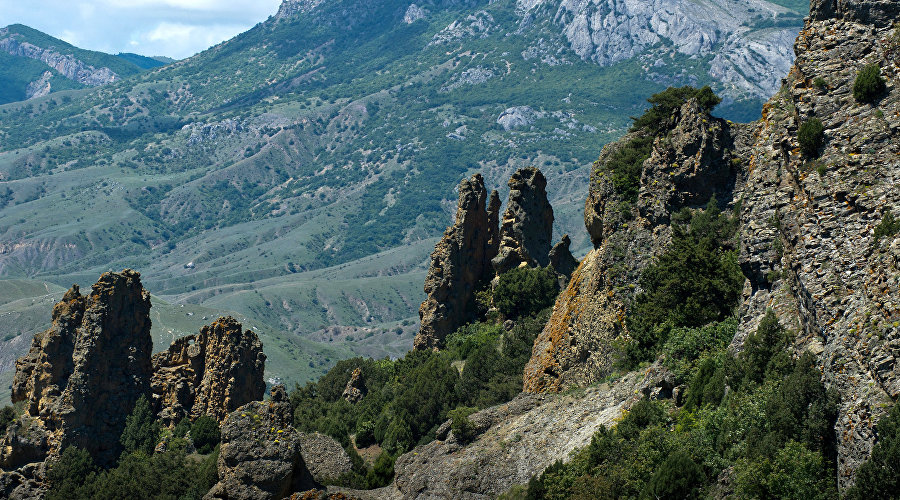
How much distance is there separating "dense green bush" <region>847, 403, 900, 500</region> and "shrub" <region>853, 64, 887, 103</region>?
9.90 m

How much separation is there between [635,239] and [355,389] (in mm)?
41928

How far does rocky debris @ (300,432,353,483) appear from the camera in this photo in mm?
33344

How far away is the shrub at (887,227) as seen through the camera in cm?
2334

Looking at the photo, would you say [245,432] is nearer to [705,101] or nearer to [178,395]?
[705,101]

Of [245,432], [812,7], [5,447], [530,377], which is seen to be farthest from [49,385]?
[812,7]

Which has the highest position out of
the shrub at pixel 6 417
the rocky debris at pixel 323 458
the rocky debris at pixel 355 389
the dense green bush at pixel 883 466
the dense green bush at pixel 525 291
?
the dense green bush at pixel 883 466

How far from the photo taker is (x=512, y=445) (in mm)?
35406

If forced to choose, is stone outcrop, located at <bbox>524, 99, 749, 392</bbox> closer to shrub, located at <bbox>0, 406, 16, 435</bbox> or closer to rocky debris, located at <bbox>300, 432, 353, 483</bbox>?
rocky debris, located at <bbox>300, 432, 353, 483</bbox>

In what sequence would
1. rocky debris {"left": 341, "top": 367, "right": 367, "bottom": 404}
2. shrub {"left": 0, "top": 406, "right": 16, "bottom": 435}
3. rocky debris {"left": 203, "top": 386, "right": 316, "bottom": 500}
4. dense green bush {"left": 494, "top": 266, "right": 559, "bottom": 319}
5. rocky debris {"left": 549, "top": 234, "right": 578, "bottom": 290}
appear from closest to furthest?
rocky debris {"left": 203, "top": 386, "right": 316, "bottom": 500}, shrub {"left": 0, "top": 406, "right": 16, "bottom": 435}, dense green bush {"left": 494, "top": 266, "right": 559, "bottom": 319}, rocky debris {"left": 549, "top": 234, "right": 578, "bottom": 290}, rocky debris {"left": 341, "top": 367, "right": 367, "bottom": 404}

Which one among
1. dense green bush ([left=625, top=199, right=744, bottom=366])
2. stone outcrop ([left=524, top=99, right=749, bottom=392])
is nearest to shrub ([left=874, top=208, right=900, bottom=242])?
dense green bush ([left=625, top=199, right=744, bottom=366])

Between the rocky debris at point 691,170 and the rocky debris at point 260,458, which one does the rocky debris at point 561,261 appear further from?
the rocky debris at point 260,458

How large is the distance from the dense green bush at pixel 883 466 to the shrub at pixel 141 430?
1931 inches

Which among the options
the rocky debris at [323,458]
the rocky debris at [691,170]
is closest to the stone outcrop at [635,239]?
the rocky debris at [691,170]

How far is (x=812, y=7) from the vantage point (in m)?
30.5
